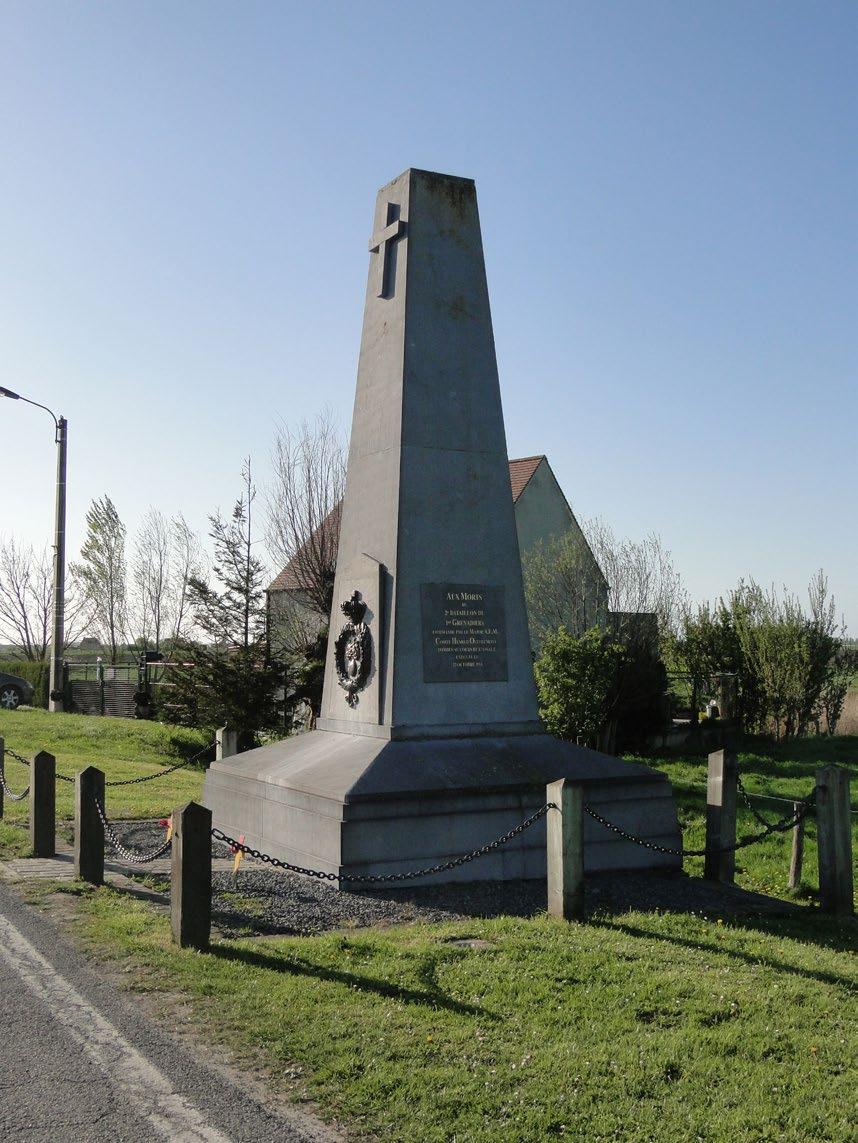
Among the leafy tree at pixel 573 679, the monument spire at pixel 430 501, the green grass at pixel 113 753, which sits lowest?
the green grass at pixel 113 753

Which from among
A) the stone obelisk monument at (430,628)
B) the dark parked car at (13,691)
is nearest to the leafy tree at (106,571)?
the dark parked car at (13,691)

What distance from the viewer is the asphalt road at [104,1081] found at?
427 centimetres

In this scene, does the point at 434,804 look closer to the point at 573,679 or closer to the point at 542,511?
the point at 573,679

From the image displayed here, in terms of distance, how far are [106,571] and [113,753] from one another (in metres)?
35.0

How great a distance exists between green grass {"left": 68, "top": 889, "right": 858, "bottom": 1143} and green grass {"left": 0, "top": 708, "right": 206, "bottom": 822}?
5.38m

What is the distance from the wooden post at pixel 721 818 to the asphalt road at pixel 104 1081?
5695 mm

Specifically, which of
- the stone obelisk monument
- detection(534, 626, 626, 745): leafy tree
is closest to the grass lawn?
the stone obelisk monument

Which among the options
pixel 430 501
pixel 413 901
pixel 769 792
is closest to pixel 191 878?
pixel 413 901

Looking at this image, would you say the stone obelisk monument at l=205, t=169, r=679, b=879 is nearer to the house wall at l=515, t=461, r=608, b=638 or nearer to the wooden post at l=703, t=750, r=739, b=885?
the wooden post at l=703, t=750, r=739, b=885

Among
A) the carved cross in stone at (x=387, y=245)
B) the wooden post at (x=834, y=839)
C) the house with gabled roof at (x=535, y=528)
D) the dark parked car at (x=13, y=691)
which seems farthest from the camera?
the dark parked car at (x=13, y=691)

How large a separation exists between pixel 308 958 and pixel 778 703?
2287 centimetres

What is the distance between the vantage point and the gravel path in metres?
7.79

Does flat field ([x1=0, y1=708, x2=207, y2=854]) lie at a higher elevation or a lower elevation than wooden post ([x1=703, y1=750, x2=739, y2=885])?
lower

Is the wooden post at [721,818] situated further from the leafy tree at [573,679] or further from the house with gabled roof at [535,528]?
the house with gabled roof at [535,528]
